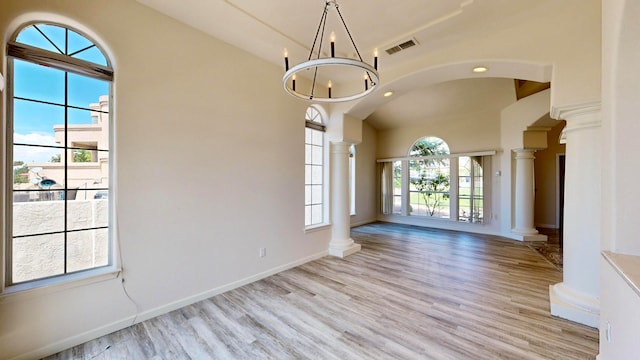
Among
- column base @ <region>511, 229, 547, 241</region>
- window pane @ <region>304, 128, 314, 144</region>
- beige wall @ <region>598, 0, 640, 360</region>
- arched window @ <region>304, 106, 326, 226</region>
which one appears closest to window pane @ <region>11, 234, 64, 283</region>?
arched window @ <region>304, 106, 326, 226</region>

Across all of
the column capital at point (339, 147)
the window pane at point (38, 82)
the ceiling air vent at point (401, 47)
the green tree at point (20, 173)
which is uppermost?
the ceiling air vent at point (401, 47)

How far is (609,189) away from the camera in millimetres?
1648

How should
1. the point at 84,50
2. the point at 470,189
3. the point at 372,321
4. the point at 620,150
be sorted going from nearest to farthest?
→ the point at 620,150
the point at 84,50
the point at 372,321
the point at 470,189

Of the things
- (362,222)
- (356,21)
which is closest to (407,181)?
(362,222)

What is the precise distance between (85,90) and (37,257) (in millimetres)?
1482

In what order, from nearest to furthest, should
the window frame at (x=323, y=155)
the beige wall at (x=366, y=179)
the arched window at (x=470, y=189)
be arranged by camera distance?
the window frame at (x=323, y=155) → the arched window at (x=470, y=189) → the beige wall at (x=366, y=179)

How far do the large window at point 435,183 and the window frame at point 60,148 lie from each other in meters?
7.15

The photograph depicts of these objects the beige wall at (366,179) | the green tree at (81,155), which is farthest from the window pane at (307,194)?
the beige wall at (366,179)

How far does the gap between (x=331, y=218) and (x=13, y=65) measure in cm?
418

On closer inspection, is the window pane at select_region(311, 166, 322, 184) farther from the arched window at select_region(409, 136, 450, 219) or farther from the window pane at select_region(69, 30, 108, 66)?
the arched window at select_region(409, 136, 450, 219)

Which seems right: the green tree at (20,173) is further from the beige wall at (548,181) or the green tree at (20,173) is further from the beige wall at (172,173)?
the beige wall at (548,181)

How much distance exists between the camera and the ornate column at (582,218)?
2354 mm

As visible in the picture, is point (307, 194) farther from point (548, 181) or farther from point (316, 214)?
point (548, 181)

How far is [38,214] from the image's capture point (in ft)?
6.54
